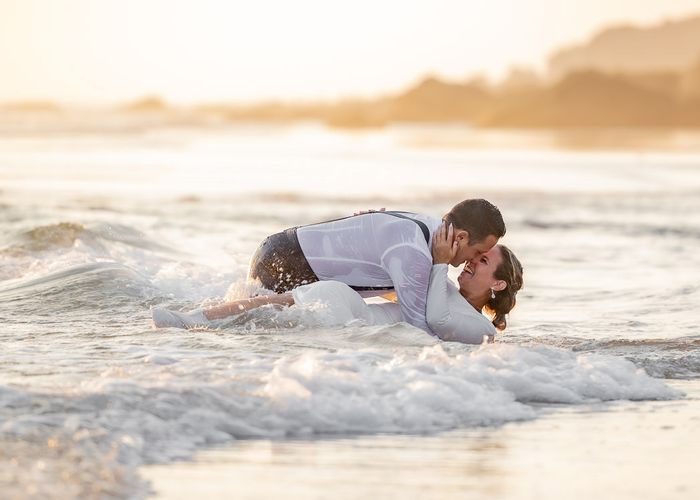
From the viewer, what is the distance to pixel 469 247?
→ 26.0ft

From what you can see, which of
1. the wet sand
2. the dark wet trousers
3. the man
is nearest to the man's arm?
the man

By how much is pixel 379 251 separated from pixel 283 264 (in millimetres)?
787

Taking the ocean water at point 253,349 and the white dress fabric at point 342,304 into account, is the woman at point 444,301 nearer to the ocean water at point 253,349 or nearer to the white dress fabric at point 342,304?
the white dress fabric at point 342,304

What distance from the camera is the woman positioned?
26.2 feet

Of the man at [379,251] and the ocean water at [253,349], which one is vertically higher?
the man at [379,251]

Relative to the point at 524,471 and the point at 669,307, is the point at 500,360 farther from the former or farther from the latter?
the point at 669,307

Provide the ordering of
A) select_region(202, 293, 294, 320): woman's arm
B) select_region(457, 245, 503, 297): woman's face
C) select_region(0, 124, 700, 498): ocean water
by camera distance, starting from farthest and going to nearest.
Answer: select_region(202, 293, 294, 320): woman's arm → select_region(457, 245, 503, 297): woman's face → select_region(0, 124, 700, 498): ocean water

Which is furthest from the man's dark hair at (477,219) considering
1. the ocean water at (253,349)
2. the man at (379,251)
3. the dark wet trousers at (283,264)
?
the dark wet trousers at (283,264)

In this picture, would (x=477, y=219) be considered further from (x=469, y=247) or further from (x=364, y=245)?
(x=364, y=245)

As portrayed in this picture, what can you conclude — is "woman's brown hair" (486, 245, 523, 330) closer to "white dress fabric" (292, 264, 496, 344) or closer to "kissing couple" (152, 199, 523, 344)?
"kissing couple" (152, 199, 523, 344)

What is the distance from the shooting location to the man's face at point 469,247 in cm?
788

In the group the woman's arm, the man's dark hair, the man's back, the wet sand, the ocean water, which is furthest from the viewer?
the woman's arm

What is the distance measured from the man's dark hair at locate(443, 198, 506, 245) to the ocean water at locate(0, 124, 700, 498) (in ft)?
2.37

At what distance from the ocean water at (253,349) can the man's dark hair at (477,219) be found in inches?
28.5
